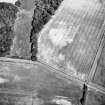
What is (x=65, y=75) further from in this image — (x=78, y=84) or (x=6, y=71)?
(x=6, y=71)

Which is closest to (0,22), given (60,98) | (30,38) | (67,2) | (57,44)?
(30,38)

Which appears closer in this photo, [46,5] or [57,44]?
[57,44]

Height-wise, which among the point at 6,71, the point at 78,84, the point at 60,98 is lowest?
the point at 60,98

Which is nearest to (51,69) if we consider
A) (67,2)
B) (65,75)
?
(65,75)

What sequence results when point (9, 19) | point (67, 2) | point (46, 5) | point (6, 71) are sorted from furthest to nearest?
1. point (67, 2)
2. point (46, 5)
3. point (9, 19)
4. point (6, 71)

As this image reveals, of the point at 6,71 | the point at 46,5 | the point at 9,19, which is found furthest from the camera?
the point at 46,5

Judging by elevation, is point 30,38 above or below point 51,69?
above

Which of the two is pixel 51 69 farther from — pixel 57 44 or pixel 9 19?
pixel 9 19
